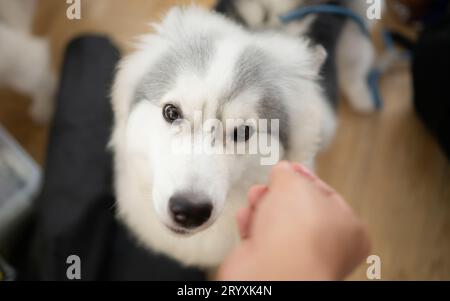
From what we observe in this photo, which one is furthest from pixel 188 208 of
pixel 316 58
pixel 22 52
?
pixel 22 52

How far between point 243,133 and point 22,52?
93 cm

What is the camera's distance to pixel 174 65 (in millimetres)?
761

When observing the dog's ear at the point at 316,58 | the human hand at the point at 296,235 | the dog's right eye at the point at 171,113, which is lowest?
the human hand at the point at 296,235

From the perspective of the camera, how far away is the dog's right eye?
74 centimetres

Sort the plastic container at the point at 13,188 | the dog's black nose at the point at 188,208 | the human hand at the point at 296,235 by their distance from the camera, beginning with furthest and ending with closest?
the plastic container at the point at 13,188, the dog's black nose at the point at 188,208, the human hand at the point at 296,235

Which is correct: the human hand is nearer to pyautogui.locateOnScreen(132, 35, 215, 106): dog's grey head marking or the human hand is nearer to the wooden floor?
pyautogui.locateOnScreen(132, 35, 215, 106): dog's grey head marking

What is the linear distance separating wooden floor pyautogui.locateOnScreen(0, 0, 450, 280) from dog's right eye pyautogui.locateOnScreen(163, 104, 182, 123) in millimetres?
396

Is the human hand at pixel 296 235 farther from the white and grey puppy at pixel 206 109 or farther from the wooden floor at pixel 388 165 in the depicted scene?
the wooden floor at pixel 388 165

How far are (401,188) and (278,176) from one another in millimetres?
1026

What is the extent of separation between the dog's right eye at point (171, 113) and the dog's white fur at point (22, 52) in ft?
2.62

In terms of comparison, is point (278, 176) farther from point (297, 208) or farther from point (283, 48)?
point (283, 48)

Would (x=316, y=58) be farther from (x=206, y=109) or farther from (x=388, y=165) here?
(x=388, y=165)

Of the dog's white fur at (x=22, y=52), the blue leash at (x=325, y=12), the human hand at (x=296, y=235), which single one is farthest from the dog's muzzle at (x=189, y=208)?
the dog's white fur at (x=22, y=52)

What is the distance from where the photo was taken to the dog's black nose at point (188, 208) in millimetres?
671
